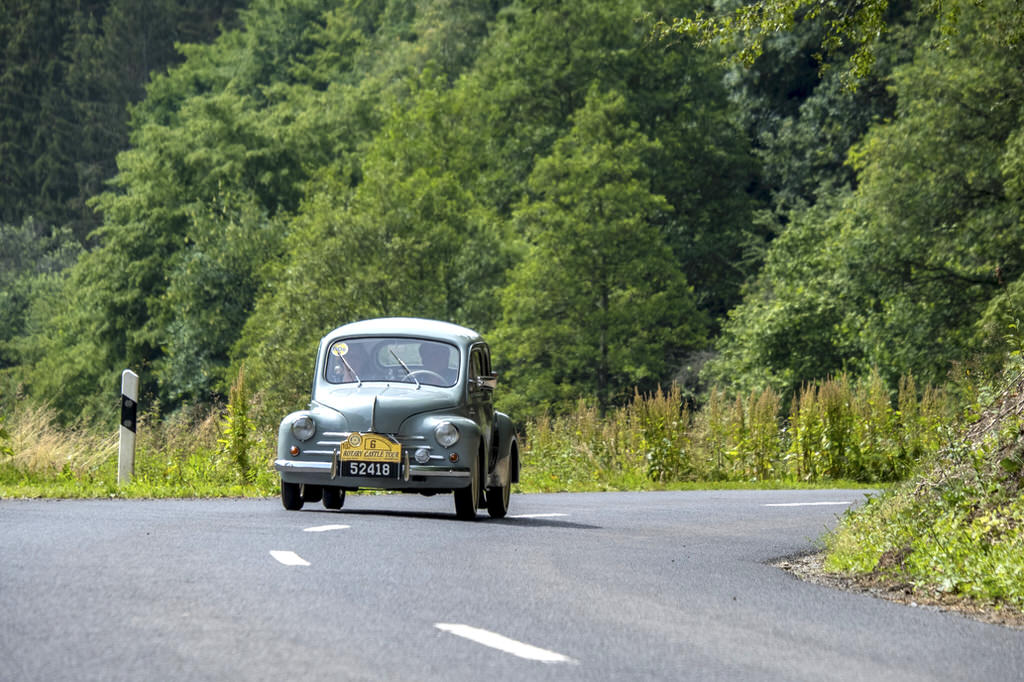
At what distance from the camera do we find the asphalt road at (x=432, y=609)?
6613 mm

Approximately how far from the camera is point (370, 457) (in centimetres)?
1409

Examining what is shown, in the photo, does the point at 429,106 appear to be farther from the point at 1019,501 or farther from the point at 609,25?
the point at 1019,501

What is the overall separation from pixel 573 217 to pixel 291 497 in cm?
3916

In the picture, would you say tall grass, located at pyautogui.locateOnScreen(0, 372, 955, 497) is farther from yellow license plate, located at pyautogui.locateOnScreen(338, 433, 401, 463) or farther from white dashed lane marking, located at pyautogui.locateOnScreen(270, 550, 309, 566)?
white dashed lane marking, located at pyautogui.locateOnScreen(270, 550, 309, 566)

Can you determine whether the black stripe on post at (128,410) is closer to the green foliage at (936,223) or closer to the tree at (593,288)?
the green foliage at (936,223)

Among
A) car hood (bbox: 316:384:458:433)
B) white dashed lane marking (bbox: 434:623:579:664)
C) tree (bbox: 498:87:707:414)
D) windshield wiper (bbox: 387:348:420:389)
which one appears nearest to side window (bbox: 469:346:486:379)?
windshield wiper (bbox: 387:348:420:389)

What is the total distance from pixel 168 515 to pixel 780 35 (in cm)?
4401

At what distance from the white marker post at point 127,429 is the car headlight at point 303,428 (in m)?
4.07

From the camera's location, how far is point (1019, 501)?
410 inches

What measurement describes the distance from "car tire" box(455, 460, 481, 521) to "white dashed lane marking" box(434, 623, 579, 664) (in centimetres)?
663

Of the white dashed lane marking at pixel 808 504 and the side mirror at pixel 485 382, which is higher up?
the side mirror at pixel 485 382

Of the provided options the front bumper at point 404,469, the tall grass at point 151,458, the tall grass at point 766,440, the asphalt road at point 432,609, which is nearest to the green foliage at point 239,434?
the tall grass at point 151,458

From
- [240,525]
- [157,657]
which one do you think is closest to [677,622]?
[157,657]

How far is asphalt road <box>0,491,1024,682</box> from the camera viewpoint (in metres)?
6.61
